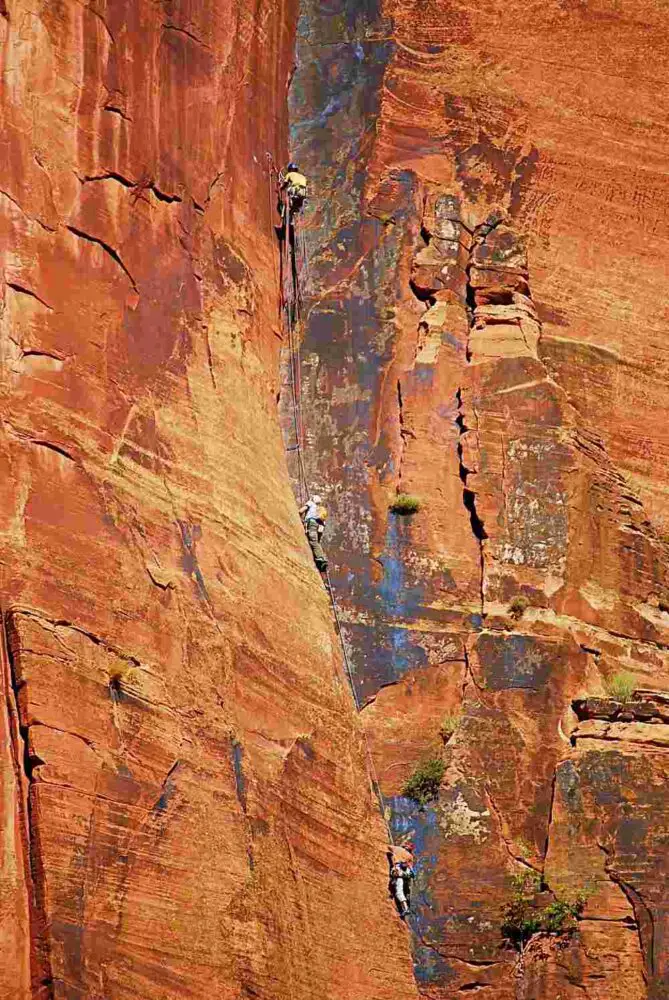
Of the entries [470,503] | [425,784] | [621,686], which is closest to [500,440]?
[470,503]

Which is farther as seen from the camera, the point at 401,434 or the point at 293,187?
the point at 293,187

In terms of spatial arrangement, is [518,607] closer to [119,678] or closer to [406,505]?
[406,505]

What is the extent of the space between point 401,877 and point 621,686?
485 cm

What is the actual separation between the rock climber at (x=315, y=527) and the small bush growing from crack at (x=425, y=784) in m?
3.72

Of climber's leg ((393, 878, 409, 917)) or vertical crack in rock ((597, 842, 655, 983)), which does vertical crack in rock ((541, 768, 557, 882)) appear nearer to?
vertical crack in rock ((597, 842, 655, 983))

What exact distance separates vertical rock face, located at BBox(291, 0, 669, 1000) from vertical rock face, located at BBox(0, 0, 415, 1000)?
1773 mm

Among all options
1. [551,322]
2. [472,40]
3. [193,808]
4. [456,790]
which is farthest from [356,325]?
[193,808]

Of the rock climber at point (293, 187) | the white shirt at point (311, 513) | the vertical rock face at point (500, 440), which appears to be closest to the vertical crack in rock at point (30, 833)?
the vertical rock face at point (500, 440)

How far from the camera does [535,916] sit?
30.9 metres

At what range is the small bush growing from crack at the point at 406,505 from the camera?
33.7 metres

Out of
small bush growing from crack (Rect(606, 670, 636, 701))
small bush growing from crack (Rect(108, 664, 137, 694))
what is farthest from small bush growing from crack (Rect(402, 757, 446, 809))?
small bush growing from crack (Rect(108, 664, 137, 694))

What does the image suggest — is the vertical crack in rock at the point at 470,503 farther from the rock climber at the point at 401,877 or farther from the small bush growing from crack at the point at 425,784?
the rock climber at the point at 401,877

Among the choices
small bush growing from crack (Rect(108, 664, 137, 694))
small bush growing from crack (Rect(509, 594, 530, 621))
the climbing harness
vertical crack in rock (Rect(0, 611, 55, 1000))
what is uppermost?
the climbing harness

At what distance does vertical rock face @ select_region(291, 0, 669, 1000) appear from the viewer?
3125cm
